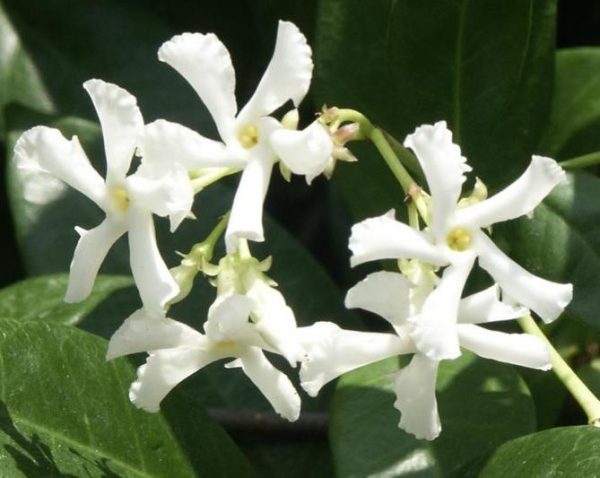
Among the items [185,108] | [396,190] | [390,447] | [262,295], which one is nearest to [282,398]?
[262,295]

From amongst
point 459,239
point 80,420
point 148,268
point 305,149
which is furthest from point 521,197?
point 80,420

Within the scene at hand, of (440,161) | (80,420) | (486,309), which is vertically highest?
(440,161)

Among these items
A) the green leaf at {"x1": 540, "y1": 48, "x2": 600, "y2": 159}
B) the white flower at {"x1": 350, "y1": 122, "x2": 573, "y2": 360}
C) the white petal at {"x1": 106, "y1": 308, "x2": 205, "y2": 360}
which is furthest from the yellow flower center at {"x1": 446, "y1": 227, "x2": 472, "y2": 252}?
the green leaf at {"x1": 540, "y1": 48, "x2": 600, "y2": 159}

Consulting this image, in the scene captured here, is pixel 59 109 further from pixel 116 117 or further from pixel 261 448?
pixel 116 117

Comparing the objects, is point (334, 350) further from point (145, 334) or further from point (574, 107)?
point (574, 107)

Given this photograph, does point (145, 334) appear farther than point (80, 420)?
No

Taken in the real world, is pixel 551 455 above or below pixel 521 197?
below
